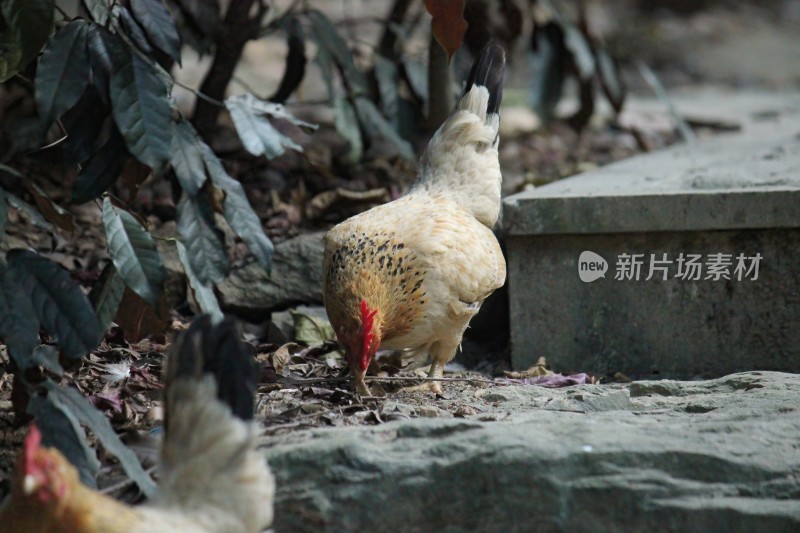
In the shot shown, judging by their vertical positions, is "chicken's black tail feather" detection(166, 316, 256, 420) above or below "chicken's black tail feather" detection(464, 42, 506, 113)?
below

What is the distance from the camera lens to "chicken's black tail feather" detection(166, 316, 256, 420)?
252 cm

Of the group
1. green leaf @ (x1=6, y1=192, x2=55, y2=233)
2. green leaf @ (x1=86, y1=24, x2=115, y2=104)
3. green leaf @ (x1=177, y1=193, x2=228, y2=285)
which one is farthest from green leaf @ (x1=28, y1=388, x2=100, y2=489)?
green leaf @ (x1=86, y1=24, x2=115, y2=104)

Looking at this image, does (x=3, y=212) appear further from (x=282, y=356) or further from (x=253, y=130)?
(x=282, y=356)

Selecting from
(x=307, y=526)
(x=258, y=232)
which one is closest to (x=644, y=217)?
(x=258, y=232)

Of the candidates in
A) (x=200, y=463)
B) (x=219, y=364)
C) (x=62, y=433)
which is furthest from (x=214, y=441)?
(x=62, y=433)

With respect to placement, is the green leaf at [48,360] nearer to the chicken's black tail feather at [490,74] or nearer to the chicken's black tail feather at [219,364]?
the chicken's black tail feather at [219,364]

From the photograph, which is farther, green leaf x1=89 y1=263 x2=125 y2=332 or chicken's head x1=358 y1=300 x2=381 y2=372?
chicken's head x1=358 y1=300 x2=381 y2=372

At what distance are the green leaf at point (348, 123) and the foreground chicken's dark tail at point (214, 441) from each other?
336cm

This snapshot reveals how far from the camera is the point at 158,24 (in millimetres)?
3543

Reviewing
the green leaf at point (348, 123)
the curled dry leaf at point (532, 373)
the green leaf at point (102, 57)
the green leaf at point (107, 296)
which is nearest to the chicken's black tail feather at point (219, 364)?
the green leaf at point (107, 296)

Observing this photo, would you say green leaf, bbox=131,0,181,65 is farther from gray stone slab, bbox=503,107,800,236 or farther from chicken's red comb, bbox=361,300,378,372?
gray stone slab, bbox=503,107,800,236

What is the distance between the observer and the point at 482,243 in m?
4.22

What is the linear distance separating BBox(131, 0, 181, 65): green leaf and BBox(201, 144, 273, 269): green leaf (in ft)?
1.37

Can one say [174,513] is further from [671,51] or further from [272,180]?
[671,51]
